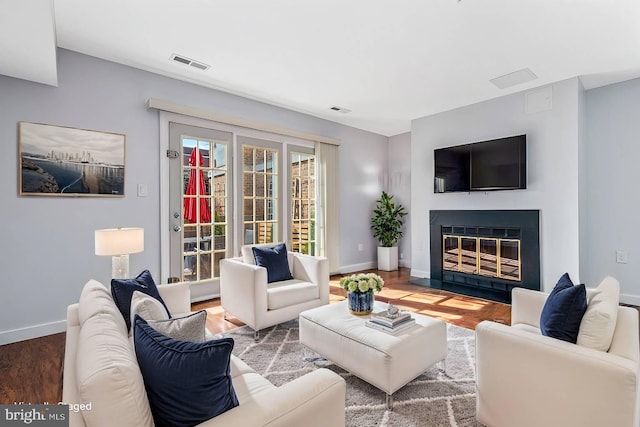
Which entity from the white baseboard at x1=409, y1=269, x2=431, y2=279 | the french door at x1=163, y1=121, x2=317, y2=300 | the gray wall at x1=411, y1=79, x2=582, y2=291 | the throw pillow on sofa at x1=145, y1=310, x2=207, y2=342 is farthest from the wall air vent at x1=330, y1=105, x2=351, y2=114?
the throw pillow on sofa at x1=145, y1=310, x2=207, y2=342

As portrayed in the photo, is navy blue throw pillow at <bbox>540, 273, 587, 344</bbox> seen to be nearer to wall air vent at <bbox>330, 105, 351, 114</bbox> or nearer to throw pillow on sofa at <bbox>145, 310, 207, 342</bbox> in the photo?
throw pillow on sofa at <bbox>145, 310, 207, 342</bbox>

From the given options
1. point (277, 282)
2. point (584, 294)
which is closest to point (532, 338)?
point (584, 294)

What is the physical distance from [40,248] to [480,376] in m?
3.52

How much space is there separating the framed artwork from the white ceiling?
0.49 meters

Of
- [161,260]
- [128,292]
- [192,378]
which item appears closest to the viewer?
[192,378]

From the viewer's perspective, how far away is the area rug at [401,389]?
5.62 ft

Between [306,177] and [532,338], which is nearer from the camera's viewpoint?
Answer: [532,338]

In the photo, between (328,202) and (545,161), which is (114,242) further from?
(545,161)

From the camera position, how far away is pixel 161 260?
3.50 meters

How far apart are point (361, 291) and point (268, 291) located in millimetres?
959

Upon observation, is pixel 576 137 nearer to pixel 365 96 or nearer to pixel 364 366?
pixel 365 96

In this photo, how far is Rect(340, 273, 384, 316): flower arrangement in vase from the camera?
225 centimetres

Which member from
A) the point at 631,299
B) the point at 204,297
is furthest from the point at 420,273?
the point at 204,297

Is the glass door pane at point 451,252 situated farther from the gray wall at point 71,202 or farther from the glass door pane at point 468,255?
the gray wall at point 71,202
